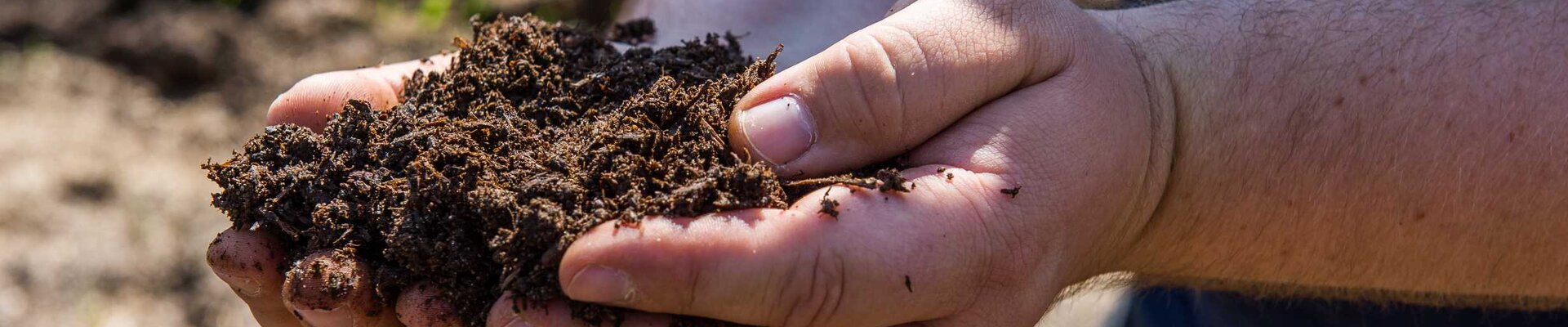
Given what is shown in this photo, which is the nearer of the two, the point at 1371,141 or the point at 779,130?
the point at 779,130

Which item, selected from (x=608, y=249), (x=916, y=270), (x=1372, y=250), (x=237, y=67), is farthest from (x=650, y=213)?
(x=237, y=67)

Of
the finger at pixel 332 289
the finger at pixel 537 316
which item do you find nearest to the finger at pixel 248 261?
the finger at pixel 332 289

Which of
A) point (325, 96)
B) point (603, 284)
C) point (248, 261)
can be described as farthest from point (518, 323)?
point (325, 96)

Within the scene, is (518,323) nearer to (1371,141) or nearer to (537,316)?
(537,316)

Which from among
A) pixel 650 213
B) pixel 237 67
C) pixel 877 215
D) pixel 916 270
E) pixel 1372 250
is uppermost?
pixel 237 67

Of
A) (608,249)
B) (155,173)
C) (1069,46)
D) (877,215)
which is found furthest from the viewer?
(155,173)

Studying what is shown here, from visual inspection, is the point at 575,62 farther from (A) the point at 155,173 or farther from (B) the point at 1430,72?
(A) the point at 155,173

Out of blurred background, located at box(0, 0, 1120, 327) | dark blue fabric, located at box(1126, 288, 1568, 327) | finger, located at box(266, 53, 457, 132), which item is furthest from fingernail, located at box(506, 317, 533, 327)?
blurred background, located at box(0, 0, 1120, 327)
